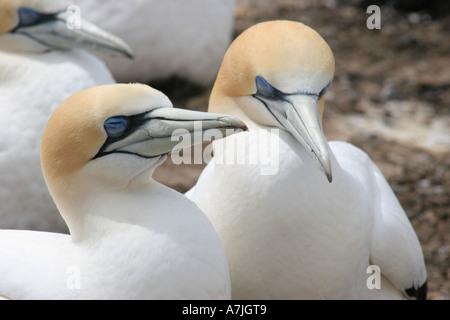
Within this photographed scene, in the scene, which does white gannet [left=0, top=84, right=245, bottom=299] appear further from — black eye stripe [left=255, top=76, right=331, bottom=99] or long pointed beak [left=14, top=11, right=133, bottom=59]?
long pointed beak [left=14, top=11, right=133, bottom=59]

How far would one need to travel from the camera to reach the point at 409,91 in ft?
21.3

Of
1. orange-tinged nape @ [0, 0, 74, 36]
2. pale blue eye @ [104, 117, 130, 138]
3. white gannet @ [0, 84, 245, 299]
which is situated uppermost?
orange-tinged nape @ [0, 0, 74, 36]

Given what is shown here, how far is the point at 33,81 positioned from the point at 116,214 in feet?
5.40

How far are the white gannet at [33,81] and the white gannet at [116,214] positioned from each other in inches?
46.7

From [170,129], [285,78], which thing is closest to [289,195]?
[285,78]

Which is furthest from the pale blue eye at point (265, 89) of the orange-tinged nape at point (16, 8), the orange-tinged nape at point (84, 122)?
the orange-tinged nape at point (16, 8)

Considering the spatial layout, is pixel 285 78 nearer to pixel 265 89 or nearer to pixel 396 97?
pixel 265 89

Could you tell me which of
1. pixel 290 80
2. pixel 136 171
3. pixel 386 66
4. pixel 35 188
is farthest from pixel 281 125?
pixel 386 66

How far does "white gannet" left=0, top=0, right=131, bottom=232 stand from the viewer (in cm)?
412

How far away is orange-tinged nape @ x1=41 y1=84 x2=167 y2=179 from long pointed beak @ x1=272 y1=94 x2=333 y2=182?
59 centimetres

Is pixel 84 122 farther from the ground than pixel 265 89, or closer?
closer

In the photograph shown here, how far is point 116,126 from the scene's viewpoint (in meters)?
2.89

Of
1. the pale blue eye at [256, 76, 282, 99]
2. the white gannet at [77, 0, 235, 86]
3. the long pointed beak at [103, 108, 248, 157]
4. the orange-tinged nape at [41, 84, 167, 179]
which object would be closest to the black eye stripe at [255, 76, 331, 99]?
the pale blue eye at [256, 76, 282, 99]
